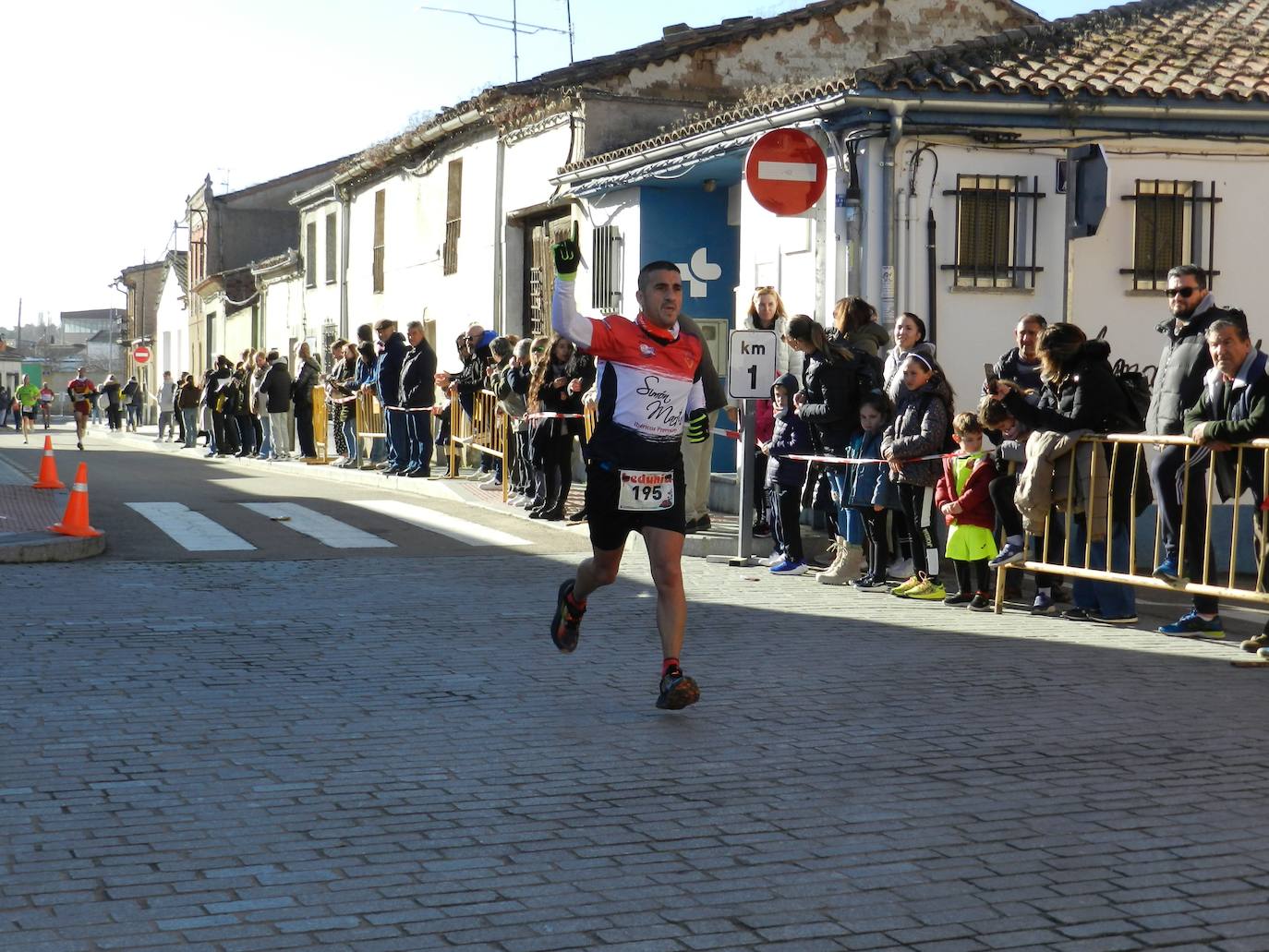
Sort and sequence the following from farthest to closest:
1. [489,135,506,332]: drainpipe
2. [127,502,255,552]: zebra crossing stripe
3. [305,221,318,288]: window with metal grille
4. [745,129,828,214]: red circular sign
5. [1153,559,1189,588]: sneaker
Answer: [305,221,318,288]: window with metal grille → [489,135,506,332]: drainpipe → [127,502,255,552]: zebra crossing stripe → [745,129,828,214]: red circular sign → [1153,559,1189,588]: sneaker

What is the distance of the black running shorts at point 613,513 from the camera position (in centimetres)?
700

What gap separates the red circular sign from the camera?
491 inches

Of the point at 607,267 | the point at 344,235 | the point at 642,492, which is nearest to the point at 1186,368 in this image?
the point at 642,492

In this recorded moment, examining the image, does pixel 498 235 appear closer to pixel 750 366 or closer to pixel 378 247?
pixel 378 247

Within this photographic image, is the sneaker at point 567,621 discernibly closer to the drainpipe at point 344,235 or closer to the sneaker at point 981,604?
the sneaker at point 981,604

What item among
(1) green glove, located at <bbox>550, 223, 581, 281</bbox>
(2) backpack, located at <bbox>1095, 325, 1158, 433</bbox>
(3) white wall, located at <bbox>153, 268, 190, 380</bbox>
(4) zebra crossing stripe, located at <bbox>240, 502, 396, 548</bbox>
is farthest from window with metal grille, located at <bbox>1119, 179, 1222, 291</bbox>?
(3) white wall, located at <bbox>153, 268, 190, 380</bbox>

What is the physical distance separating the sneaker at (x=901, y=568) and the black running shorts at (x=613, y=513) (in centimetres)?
448

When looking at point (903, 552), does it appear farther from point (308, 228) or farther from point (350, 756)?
point (308, 228)

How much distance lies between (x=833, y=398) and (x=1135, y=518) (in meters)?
2.56

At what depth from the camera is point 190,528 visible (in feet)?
48.7

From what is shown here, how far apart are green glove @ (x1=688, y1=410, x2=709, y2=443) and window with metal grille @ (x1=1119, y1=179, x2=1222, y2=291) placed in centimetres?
925

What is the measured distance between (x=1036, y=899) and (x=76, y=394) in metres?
35.5

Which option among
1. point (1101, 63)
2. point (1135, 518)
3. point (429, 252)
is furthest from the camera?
point (429, 252)

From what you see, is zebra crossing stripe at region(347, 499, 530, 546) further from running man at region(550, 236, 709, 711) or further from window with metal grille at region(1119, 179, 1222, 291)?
running man at region(550, 236, 709, 711)
